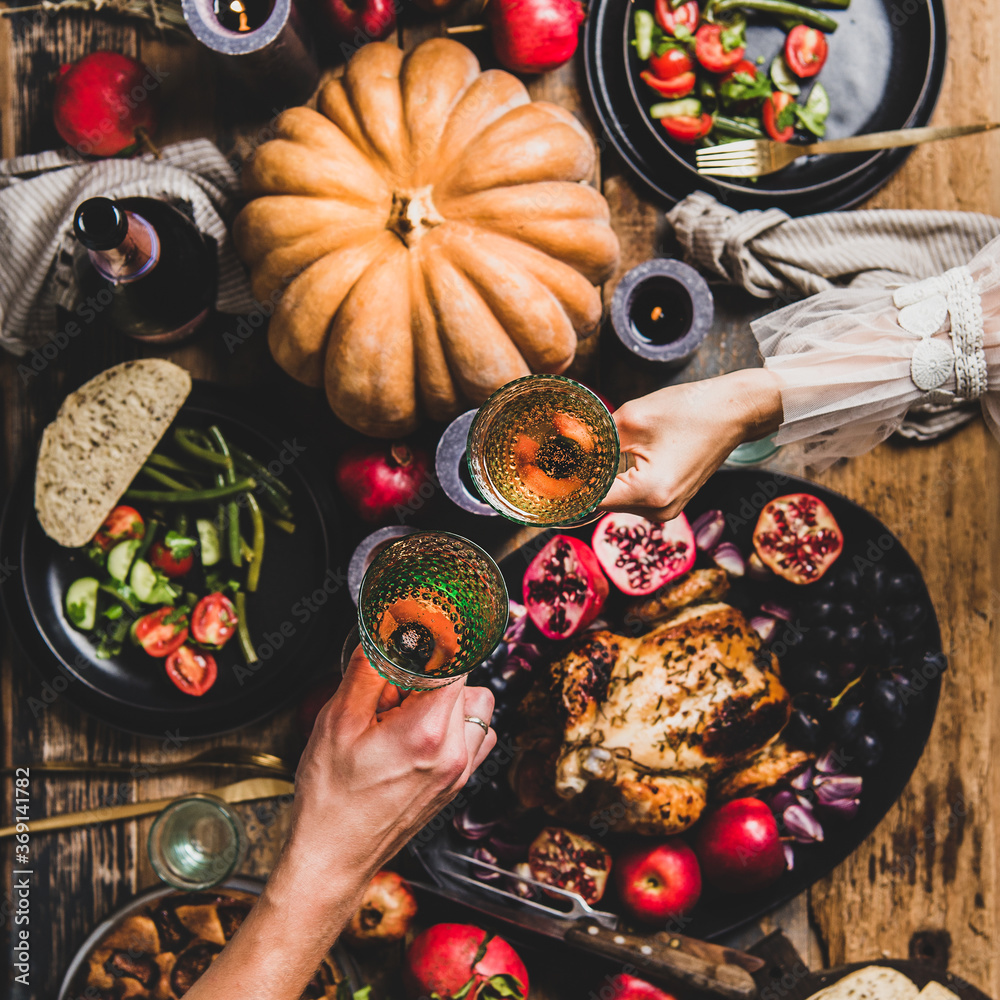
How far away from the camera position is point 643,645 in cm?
125

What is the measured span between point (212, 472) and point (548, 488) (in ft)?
2.18

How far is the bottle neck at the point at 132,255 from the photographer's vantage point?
1.12 metres

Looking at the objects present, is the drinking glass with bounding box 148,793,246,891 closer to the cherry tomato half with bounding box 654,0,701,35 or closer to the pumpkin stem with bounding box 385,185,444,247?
the pumpkin stem with bounding box 385,185,444,247

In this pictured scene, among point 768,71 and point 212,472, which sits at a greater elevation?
point 768,71

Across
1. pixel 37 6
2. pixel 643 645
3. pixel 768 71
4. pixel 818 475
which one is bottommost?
pixel 643 645

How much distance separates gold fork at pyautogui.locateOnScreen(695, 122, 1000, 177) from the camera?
4.17ft

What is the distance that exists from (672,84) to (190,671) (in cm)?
126

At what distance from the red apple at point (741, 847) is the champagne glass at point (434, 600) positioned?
61 centimetres

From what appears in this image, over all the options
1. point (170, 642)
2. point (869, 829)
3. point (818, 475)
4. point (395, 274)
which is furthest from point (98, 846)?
point (818, 475)

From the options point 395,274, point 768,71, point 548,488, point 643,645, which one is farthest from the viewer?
point 768,71

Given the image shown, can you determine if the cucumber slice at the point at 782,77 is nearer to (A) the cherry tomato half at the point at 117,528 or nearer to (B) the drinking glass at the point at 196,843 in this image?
(A) the cherry tomato half at the point at 117,528

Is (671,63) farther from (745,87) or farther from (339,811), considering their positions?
(339,811)

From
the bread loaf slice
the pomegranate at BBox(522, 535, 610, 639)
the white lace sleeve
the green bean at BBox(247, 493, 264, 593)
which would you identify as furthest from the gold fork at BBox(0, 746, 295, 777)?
the white lace sleeve

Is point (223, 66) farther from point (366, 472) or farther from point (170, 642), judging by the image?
point (170, 642)
